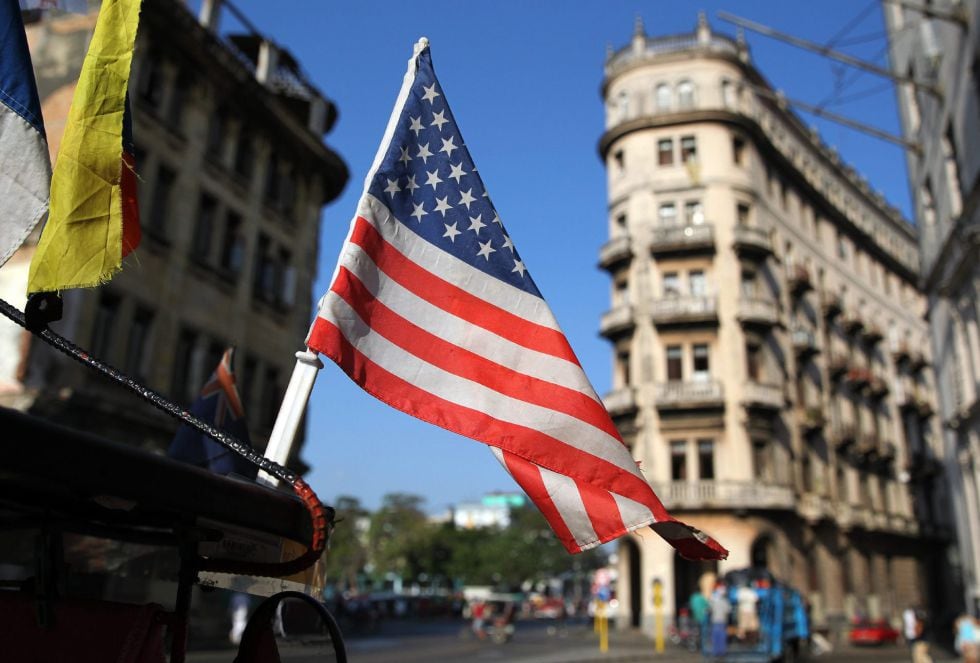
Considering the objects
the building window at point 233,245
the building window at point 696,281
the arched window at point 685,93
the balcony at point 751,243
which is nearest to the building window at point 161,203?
the building window at point 233,245

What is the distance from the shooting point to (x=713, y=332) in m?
38.7

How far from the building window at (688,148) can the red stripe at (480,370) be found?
39.3 metres

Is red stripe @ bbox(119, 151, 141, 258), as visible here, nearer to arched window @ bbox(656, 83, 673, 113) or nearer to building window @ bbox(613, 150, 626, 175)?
building window @ bbox(613, 150, 626, 175)

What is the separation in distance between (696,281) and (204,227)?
24134 mm

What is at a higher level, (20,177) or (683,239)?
(683,239)

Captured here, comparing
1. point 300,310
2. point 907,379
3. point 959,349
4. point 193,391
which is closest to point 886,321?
point 907,379

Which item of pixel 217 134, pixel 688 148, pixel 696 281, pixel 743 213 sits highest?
pixel 688 148

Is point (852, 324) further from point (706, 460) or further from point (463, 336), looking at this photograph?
point (463, 336)

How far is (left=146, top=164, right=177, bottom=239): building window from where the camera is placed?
21.1 meters

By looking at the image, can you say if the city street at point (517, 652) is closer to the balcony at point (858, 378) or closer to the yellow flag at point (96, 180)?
the yellow flag at point (96, 180)

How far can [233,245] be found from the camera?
24516mm

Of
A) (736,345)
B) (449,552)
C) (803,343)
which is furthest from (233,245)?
(449,552)

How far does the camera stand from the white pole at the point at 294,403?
3.77 meters

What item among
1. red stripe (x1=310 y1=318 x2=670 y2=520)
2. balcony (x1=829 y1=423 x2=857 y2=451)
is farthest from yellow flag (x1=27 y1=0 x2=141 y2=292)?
balcony (x1=829 y1=423 x2=857 y2=451)
